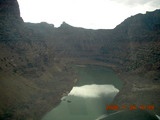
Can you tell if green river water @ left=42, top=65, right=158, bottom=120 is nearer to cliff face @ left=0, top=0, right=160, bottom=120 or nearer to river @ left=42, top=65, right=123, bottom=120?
river @ left=42, top=65, right=123, bottom=120

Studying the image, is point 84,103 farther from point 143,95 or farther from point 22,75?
point 22,75

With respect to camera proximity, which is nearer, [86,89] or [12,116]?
[12,116]

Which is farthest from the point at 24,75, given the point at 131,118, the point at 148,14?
the point at 148,14

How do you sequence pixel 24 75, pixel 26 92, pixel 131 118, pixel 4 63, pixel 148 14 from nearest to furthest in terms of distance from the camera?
pixel 131 118 → pixel 26 92 → pixel 4 63 → pixel 24 75 → pixel 148 14

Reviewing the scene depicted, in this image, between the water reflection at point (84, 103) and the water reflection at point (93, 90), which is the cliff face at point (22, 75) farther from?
the water reflection at point (93, 90)

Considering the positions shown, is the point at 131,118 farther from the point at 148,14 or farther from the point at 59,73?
the point at 148,14

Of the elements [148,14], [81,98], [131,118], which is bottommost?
[81,98]
